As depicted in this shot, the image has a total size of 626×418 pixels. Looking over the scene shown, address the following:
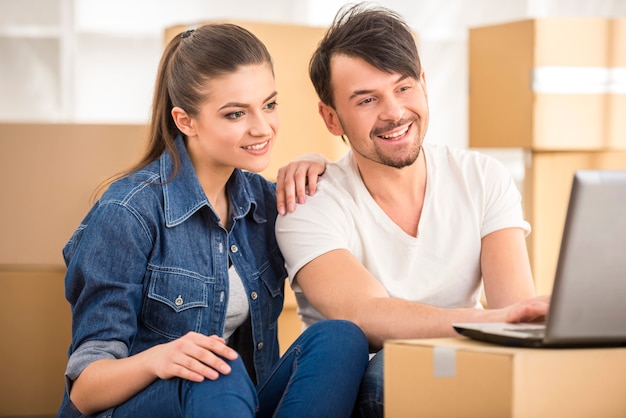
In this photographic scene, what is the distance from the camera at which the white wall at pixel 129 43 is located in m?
3.40

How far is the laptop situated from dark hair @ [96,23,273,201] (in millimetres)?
680

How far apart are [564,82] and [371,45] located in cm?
78

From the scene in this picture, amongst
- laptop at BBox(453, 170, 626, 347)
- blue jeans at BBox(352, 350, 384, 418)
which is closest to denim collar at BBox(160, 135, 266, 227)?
blue jeans at BBox(352, 350, 384, 418)

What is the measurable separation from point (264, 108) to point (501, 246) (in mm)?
462

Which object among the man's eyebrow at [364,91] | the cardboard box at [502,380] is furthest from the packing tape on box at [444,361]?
the man's eyebrow at [364,91]

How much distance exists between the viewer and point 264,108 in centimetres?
154

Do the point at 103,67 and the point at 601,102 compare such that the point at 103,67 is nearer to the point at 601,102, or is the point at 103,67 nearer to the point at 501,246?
the point at 601,102

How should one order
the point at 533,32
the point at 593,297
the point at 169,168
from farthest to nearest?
the point at 533,32, the point at 169,168, the point at 593,297

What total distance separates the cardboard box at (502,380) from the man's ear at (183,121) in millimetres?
595

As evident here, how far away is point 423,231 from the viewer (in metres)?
1.59

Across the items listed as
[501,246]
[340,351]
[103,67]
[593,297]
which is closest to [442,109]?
[103,67]

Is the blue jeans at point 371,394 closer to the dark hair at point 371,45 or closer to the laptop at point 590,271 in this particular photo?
the laptop at point 590,271

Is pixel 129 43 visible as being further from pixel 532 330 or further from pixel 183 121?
pixel 532 330

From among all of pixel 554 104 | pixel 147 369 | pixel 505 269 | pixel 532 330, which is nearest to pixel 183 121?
A: pixel 147 369
